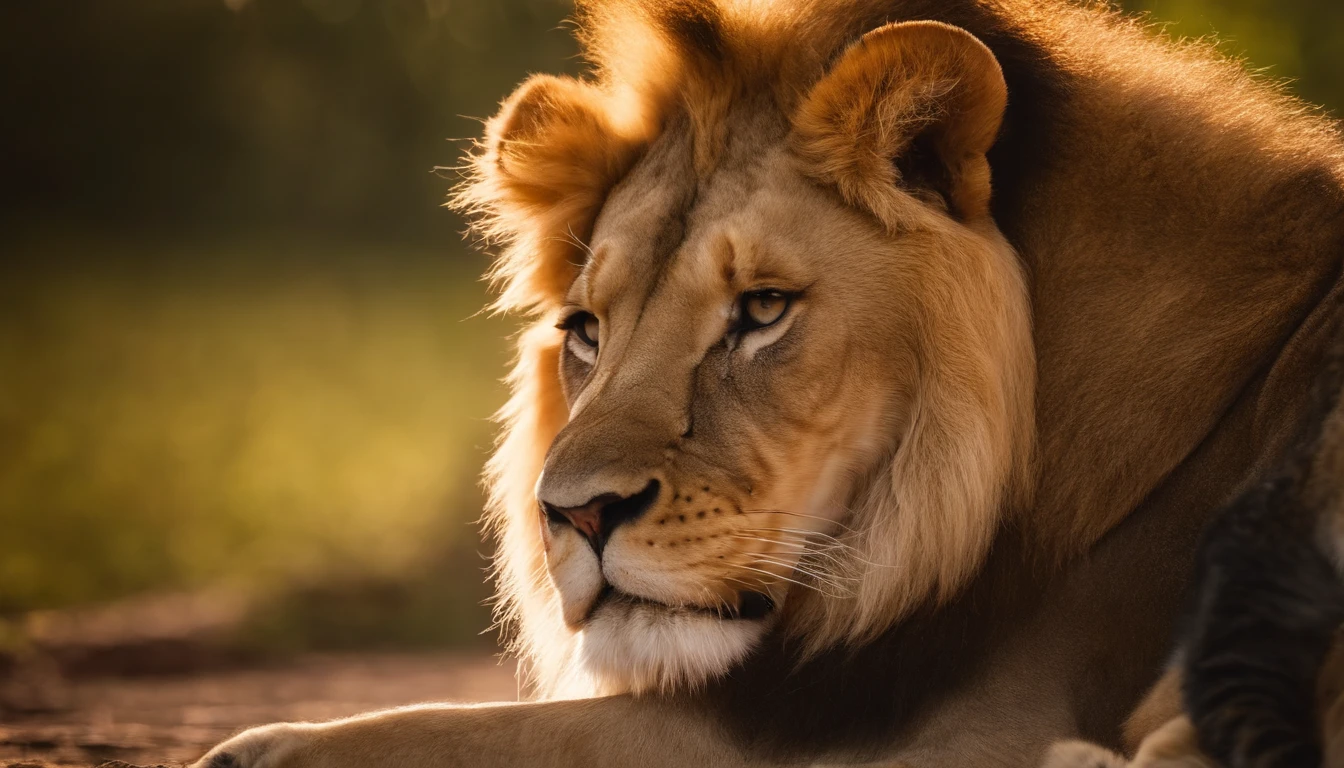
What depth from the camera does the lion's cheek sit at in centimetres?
250

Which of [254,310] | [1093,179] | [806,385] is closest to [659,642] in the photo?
[806,385]

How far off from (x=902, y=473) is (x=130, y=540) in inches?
360

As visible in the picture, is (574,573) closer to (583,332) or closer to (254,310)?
(583,332)

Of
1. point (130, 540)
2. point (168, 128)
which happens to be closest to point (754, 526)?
point (130, 540)

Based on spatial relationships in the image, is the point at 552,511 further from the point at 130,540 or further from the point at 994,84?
the point at 130,540

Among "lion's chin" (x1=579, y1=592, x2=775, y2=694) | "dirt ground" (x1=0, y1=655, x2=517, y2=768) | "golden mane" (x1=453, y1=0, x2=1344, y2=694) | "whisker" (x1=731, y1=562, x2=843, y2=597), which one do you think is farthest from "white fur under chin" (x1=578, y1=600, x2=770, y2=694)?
"dirt ground" (x1=0, y1=655, x2=517, y2=768)

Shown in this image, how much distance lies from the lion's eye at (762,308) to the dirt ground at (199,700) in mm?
1619

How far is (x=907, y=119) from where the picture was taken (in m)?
2.62

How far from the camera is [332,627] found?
8.23 meters

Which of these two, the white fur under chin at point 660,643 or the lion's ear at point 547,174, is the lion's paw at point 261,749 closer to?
the white fur under chin at point 660,643

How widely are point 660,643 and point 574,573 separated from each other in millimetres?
189

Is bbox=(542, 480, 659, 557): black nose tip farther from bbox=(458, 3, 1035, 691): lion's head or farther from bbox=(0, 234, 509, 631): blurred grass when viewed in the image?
bbox=(0, 234, 509, 631): blurred grass

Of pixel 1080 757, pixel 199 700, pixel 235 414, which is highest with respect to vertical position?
pixel 1080 757

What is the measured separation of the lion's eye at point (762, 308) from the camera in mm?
2645
